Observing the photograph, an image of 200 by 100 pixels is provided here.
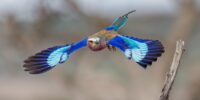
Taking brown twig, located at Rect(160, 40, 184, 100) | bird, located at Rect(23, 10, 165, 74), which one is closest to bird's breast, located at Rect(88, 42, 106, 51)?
bird, located at Rect(23, 10, 165, 74)

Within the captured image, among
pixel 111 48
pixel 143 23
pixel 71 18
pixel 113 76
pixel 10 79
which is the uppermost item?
pixel 10 79

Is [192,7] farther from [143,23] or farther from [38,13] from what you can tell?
[38,13]

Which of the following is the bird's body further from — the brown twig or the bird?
the brown twig

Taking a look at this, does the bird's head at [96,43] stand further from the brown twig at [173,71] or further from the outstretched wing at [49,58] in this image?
the brown twig at [173,71]

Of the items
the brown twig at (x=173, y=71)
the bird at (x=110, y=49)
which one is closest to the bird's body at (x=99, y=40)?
the bird at (x=110, y=49)

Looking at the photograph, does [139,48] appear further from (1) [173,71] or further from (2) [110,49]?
(1) [173,71]

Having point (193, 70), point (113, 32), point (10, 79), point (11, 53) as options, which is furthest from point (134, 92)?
point (10, 79)

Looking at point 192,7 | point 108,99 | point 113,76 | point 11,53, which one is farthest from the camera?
point 108,99
